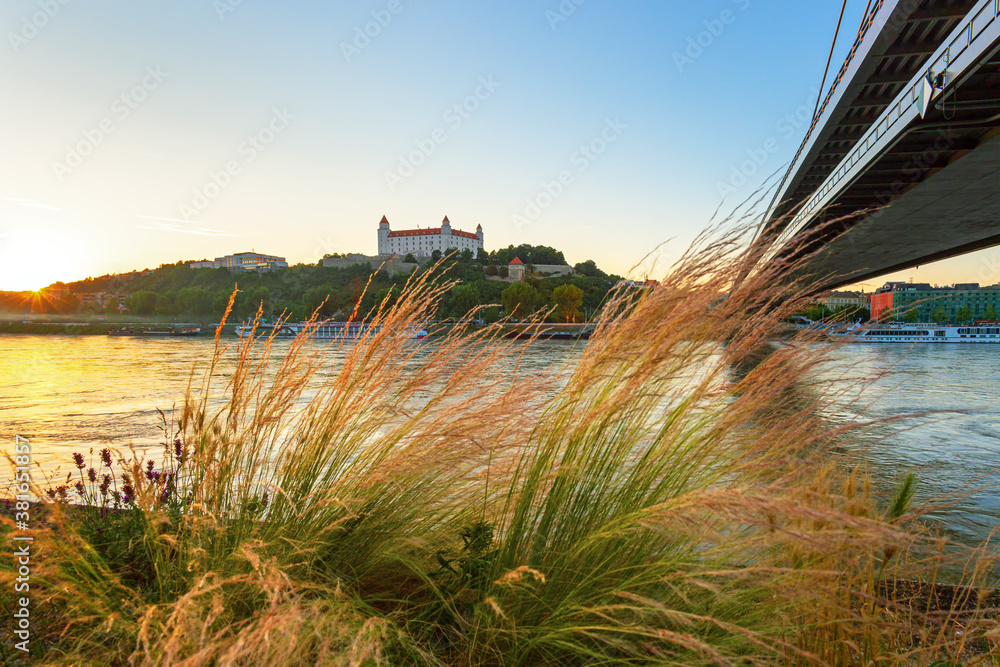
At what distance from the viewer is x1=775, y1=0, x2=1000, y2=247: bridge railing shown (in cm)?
462

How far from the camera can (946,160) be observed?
7898mm

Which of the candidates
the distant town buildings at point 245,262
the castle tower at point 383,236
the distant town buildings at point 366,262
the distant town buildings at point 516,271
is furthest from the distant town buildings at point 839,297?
the castle tower at point 383,236

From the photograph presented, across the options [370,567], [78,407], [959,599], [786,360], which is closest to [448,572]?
[370,567]

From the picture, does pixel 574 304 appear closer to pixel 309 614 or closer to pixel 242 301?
pixel 242 301

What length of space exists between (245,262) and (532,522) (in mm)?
115628

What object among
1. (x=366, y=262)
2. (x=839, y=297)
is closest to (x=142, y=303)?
(x=366, y=262)

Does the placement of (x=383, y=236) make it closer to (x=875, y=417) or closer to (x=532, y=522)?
(x=875, y=417)

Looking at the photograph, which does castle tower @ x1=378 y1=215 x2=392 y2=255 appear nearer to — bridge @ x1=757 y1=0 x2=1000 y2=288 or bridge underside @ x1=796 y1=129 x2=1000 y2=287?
bridge underside @ x1=796 y1=129 x2=1000 y2=287

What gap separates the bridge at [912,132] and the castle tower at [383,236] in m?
103

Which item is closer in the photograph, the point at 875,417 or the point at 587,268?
the point at 875,417

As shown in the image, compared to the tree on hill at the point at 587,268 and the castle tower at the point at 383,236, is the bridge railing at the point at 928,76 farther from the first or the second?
the castle tower at the point at 383,236

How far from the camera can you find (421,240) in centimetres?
10725

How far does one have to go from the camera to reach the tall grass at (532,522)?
133 cm

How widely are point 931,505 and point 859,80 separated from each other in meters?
8.19
